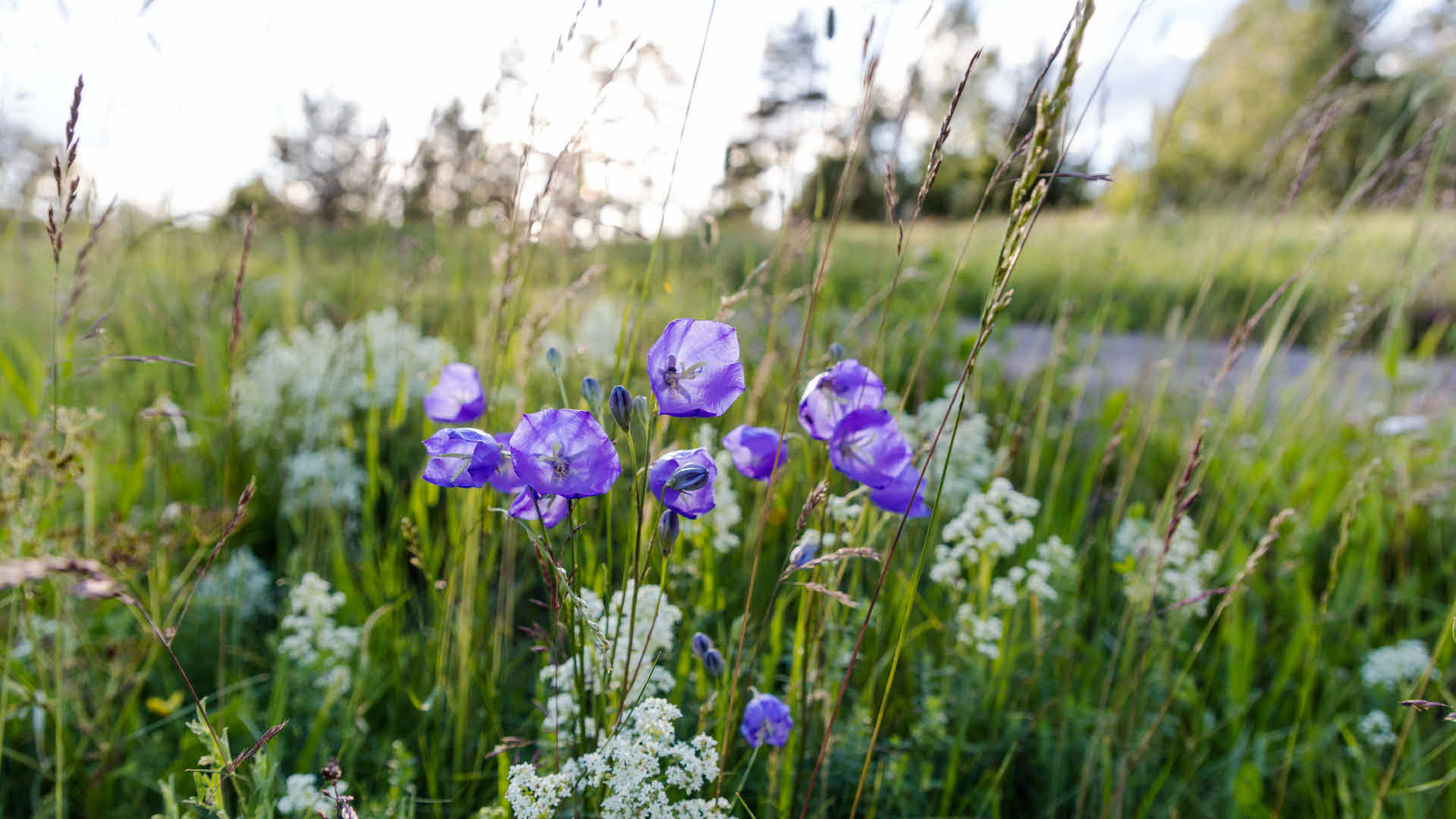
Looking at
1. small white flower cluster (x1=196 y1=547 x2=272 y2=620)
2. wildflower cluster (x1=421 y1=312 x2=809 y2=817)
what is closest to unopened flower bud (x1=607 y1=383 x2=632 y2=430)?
wildflower cluster (x1=421 y1=312 x2=809 y2=817)

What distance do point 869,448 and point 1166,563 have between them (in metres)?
1.18

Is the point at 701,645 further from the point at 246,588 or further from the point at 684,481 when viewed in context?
the point at 246,588

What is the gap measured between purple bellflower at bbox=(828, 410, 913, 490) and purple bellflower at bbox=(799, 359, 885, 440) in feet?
0.09

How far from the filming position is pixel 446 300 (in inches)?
156

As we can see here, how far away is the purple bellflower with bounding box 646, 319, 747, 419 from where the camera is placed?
2.96ft

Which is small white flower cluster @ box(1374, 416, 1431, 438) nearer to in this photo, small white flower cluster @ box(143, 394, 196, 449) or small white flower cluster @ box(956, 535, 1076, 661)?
small white flower cluster @ box(956, 535, 1076, 661)

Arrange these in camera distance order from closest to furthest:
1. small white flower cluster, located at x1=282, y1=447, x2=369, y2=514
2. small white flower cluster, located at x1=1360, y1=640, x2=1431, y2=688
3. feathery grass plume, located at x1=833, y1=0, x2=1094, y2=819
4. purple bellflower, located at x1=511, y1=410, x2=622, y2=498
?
feathery grass plume, located at x1=833, y1=0, x2=1094, y2=819 < purple bellflower, located at x1=511, y1=410, x2=622, y2=498 < small white flower cluster, located at x1=1360, y1=640, x2=1431, y2=688 < small white flower cluster, located at x1=282, y1=447, x2=369, y2=514

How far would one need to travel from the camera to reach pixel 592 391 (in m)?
0.97

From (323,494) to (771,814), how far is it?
1.48 metres

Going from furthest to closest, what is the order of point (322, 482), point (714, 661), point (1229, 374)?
1. point (1229, 374)
2. point (322, 482)
3. point (714, 661)

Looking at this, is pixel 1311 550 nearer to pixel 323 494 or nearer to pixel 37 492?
pixel 323 494

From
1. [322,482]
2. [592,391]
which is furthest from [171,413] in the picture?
[322,482]

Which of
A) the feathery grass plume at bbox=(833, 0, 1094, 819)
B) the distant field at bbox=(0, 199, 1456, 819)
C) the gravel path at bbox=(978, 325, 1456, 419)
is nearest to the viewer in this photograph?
the feathery grass plume at bbox=(833, 0, 1094, 819)

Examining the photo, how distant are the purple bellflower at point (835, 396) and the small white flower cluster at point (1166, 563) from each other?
88 cm
